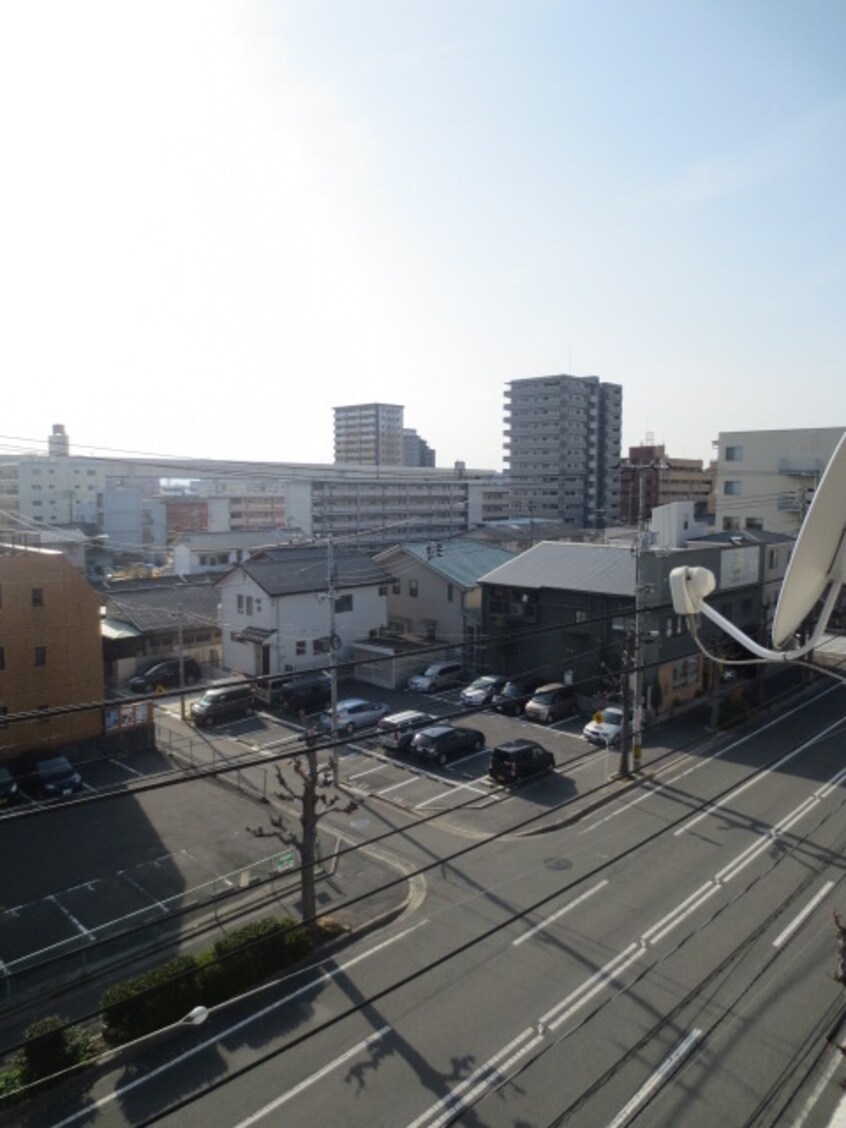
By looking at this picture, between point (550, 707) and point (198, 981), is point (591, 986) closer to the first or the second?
Answer: point (198, 981)

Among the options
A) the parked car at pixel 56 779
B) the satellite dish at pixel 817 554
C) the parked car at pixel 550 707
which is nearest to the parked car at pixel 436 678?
the parked car at pixel 550 707

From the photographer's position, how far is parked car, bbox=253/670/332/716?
1938 centimetres

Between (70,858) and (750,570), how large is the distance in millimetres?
19539

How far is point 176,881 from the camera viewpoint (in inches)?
430

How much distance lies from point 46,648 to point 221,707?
171 inches

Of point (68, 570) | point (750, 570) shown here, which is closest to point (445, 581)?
point (750, 570)

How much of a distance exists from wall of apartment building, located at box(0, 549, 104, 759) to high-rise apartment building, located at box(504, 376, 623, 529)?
165 feet

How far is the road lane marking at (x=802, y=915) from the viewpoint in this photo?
9.08 metres

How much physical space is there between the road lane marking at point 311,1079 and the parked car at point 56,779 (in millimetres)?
9083

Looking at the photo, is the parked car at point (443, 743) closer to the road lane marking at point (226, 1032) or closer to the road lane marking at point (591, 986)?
the road lane marking at point (226, 1032)

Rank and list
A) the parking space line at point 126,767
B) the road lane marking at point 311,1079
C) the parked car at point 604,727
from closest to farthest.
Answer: the road lane marking at point 311,1079
the parking space line at point 126,767
the parked car at point 604,727

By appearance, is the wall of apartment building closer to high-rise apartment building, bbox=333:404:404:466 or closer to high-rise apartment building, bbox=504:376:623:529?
high-rise apartment building, bbox=504:376:623:529

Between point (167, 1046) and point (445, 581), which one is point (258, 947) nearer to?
point (167, 1046)

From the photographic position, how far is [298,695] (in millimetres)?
19516
